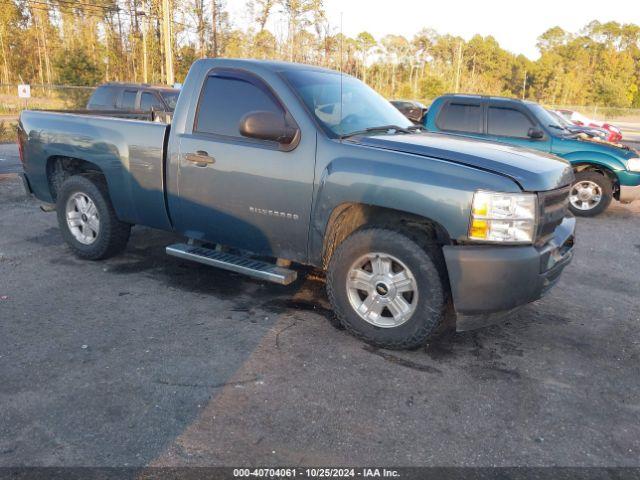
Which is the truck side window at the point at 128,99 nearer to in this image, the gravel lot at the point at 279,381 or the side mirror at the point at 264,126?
the gravel lot at the point at 279,381

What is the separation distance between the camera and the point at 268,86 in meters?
4.30

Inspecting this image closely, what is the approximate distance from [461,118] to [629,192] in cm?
305

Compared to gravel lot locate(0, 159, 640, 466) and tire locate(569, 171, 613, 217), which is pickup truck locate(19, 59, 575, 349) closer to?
gravel lot locate(0, 159, 640, 466)

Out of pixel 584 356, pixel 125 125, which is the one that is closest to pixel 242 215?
pixel 125 125

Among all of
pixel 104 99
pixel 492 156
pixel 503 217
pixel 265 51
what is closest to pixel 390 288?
pixel 503 217

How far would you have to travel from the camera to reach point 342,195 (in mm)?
3852

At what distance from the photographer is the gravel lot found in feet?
8.98

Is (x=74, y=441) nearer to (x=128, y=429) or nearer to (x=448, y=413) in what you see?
(x=128, y=429)

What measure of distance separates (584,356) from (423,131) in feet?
7.54

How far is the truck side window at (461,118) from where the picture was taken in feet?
31.0

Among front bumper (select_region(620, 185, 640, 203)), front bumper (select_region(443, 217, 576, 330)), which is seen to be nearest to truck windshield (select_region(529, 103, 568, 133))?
front bumper (select_region(620, 185, 640, 203))

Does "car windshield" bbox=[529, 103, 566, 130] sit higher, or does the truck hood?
"car windshield" bbox=[529, 103, 566, 130]

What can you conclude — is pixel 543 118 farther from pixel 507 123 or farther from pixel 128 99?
pixel 128 99

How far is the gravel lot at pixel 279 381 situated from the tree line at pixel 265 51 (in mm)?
2504
